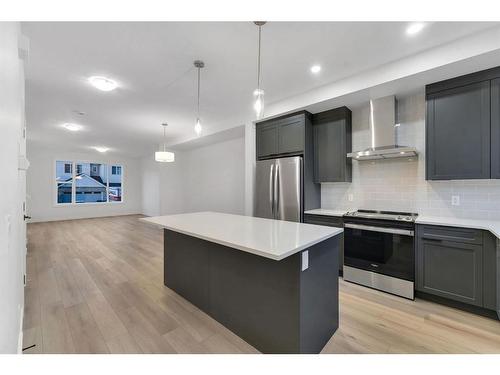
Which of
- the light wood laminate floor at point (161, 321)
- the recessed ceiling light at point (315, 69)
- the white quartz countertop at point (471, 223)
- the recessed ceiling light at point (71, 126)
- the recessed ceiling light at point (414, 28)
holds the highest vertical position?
the recessed ceiling light at point (315, 69)

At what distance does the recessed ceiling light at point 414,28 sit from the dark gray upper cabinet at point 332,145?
1.33 meters

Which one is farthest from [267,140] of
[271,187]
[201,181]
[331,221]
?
[201,181]

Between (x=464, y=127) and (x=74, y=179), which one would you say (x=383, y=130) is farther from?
(x=74, y=179)

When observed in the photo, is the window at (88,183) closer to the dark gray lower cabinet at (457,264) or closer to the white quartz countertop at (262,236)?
the white quartz countertop at (262,236)

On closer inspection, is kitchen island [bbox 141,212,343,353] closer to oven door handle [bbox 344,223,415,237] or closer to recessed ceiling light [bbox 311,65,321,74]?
oven door handle [bbox 344,223,415,237]

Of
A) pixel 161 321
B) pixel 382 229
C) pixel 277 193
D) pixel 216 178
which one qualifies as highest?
pixel 216 178

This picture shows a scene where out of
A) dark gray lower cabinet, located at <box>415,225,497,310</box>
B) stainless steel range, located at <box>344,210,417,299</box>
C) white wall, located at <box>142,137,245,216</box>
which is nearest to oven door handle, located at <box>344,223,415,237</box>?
stainless steel range, located at <box>344,210,417,299</box>

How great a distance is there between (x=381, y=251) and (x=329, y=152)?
1.59 meters

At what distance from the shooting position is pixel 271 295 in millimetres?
1647

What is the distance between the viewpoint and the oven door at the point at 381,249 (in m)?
2.56

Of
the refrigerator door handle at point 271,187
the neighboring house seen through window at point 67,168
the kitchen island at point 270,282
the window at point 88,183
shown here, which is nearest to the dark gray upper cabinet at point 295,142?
the refrigerator door handle at point 271,187
